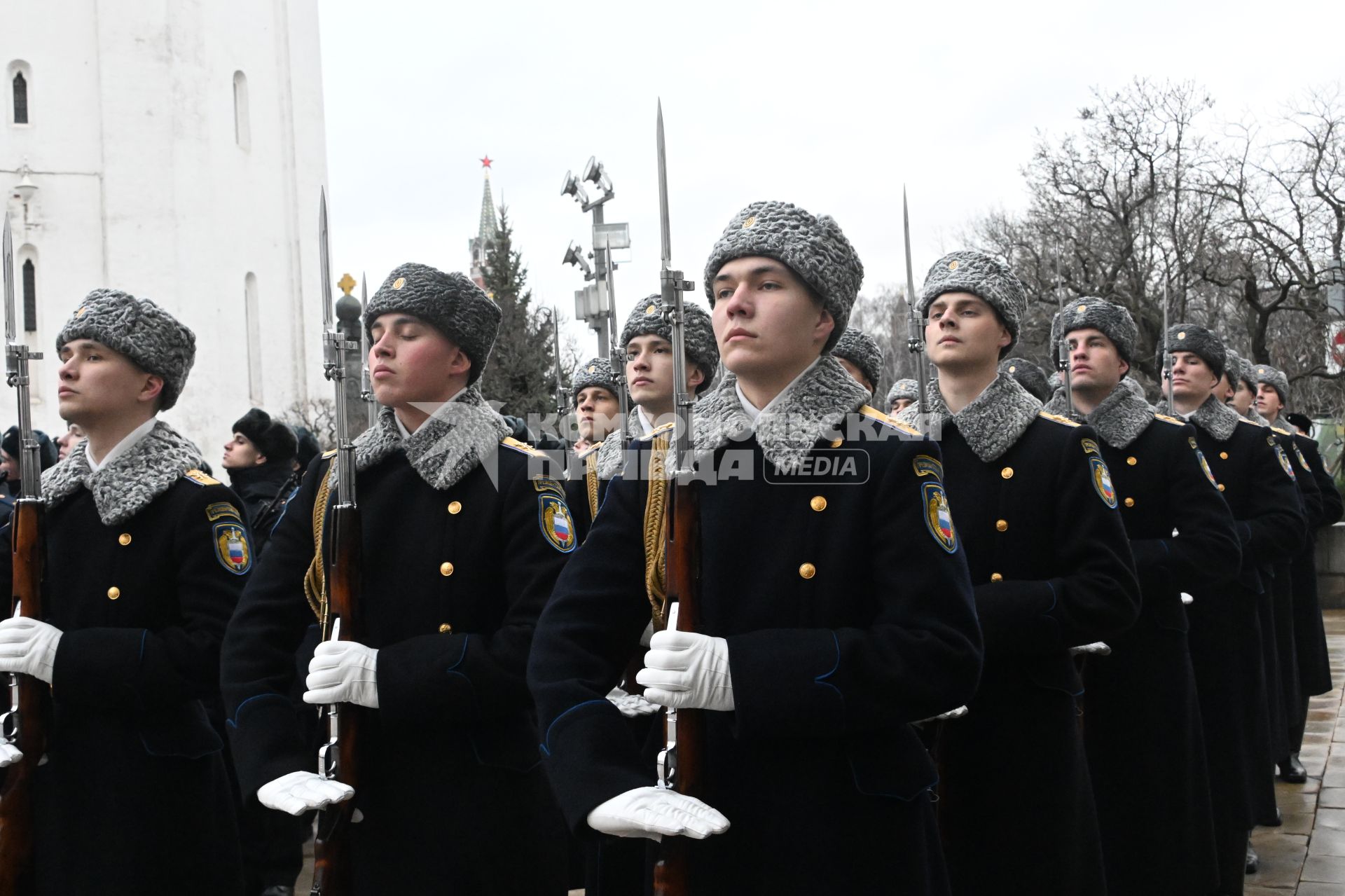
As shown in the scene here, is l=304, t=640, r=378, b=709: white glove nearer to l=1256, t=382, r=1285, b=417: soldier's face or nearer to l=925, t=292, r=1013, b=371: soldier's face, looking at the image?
l=925, t=292, r=1013, b=371: soldier's face

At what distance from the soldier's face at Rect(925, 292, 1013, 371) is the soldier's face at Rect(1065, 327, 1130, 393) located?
4.90ft

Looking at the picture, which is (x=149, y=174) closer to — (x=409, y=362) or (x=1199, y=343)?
(x=1199, y=343)

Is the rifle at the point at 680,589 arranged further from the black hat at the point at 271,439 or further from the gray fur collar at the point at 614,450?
the black hat at the point at 271,439

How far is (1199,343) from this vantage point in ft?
24.1

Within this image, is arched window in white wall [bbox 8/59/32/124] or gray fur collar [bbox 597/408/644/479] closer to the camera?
gray fur collar [bbox 597/408/644/479]

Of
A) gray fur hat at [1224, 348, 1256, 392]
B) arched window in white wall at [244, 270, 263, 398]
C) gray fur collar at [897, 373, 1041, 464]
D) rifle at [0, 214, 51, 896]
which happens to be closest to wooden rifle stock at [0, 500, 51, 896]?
rifle at [0, 214, 51, 896]

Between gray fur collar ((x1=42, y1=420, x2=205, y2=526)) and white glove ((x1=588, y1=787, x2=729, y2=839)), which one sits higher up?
gray fur collar ((x1=42, y1=420, x2=205, y2=526))

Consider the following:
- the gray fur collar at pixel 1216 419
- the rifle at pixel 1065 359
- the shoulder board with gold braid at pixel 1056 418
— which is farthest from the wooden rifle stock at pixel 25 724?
the gray fur collar at pixel 1216 419

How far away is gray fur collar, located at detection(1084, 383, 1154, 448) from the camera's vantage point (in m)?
5.63

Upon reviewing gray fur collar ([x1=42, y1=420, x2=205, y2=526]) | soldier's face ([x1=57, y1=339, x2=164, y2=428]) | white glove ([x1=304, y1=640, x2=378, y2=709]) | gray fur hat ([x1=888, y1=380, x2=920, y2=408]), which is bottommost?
white glove ([x1=304, y1=640, x2=378, y2=709])

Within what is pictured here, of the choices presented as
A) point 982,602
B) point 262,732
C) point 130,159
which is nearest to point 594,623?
point 262,732

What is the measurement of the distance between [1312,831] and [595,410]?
13.4 feet

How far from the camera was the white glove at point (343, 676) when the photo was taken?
134 inches

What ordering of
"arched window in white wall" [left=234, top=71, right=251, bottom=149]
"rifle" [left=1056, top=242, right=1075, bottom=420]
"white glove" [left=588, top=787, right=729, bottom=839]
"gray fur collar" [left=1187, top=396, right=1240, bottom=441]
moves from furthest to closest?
"arched window in white wall" [left=234, top=71, right=251, bottom=149] → "gray fur collar" [left=1187, top=396, right=1240, bottom=441] → "rifle" [left=1056, top=242, right=1075, bottom=420] → "white glove" [left=588, top=787, right=729, bottom=839]
